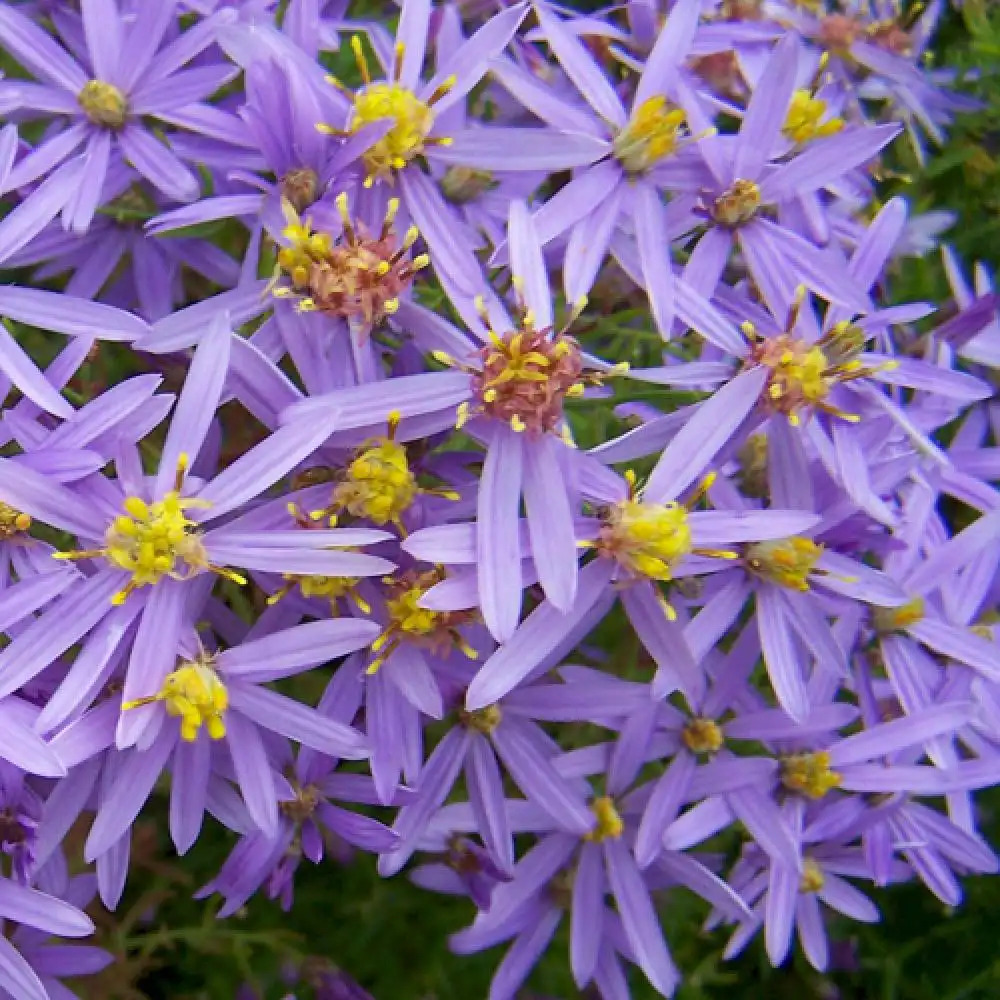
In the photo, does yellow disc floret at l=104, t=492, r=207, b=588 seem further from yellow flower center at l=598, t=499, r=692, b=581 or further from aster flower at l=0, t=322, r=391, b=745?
yellow flower center at l=598, t=499, r=692, b=581

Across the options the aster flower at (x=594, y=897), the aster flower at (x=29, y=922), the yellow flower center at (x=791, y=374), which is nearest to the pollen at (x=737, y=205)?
the yellow flower center at (x=791, y=374)

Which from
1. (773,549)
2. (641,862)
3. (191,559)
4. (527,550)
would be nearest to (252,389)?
(191,559)

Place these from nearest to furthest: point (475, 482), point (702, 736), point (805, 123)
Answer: point (475, 482) → point (702, 736) → point (805, 123)

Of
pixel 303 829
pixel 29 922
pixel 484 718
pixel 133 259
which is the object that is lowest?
pixel 29 922

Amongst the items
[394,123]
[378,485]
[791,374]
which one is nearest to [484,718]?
[378,485]

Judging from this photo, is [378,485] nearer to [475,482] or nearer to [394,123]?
[475,482]

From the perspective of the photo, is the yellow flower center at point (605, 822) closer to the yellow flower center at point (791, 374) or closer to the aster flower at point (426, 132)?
the yellow flower center at point (791, 374)

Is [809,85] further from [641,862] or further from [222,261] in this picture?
[641,862]

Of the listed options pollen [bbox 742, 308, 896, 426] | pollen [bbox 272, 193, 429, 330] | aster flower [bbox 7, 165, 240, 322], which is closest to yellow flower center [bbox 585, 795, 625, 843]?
pollen [bbox 742, 308, 896, 426]
